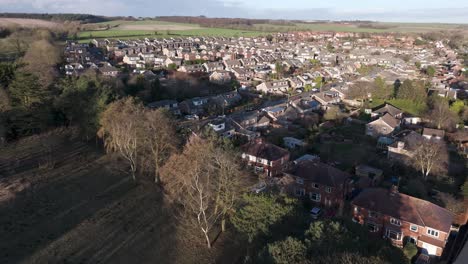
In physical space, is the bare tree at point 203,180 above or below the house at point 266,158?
above

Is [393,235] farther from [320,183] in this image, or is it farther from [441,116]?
[441,116]

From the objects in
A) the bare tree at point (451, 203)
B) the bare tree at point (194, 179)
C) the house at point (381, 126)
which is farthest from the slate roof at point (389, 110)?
the bare tree at point (194, 179)

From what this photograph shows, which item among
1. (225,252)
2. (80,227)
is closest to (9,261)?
(80,227)

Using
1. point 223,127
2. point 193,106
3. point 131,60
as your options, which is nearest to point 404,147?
point 223,127

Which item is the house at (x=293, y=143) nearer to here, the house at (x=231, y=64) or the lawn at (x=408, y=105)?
the lawn at (x=408, y=105)

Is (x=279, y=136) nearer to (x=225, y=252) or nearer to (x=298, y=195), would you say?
(x=298, y=195)

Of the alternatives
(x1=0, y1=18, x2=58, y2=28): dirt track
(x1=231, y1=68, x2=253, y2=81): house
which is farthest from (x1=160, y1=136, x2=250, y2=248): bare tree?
(x1=0, y1=18, x2=58, y2=28): dirt track
